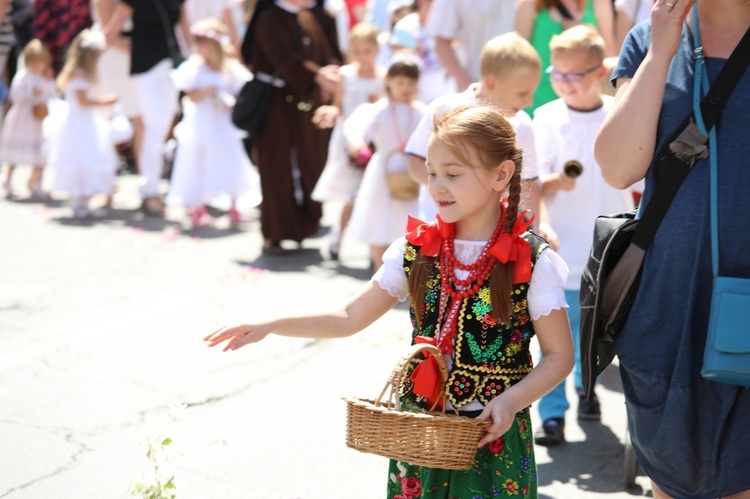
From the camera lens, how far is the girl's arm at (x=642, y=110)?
8.97 ft

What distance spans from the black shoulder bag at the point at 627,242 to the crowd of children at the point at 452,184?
9cm

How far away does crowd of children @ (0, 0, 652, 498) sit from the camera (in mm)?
2916

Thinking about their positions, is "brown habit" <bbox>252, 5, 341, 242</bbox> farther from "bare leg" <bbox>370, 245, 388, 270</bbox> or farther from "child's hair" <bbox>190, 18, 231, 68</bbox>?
"bare leg" <bbox>370, 245, 388, 270</bbox>

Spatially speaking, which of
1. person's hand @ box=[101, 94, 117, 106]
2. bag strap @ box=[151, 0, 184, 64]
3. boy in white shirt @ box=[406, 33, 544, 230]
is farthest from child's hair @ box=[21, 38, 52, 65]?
boy in white shirt @ box=[406, 33, 544, 230]

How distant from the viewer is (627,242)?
2.89 meters

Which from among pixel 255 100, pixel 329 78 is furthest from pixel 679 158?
pixel 255 100

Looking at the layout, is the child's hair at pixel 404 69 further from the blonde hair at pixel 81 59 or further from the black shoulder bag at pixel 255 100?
the blonde hair at pixel 81 59

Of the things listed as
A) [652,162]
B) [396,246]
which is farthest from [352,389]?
[652,162]

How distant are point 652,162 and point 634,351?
20.0 inches

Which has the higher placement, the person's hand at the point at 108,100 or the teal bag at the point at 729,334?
the teal bag at the point at 729,334

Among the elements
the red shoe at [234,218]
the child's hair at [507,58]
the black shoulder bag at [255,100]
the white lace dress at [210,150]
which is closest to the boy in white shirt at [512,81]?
the child's hair at [507,58]

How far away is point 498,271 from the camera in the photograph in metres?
2.89

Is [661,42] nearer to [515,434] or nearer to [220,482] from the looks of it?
[515,434]

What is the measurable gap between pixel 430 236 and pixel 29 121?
9.53m
